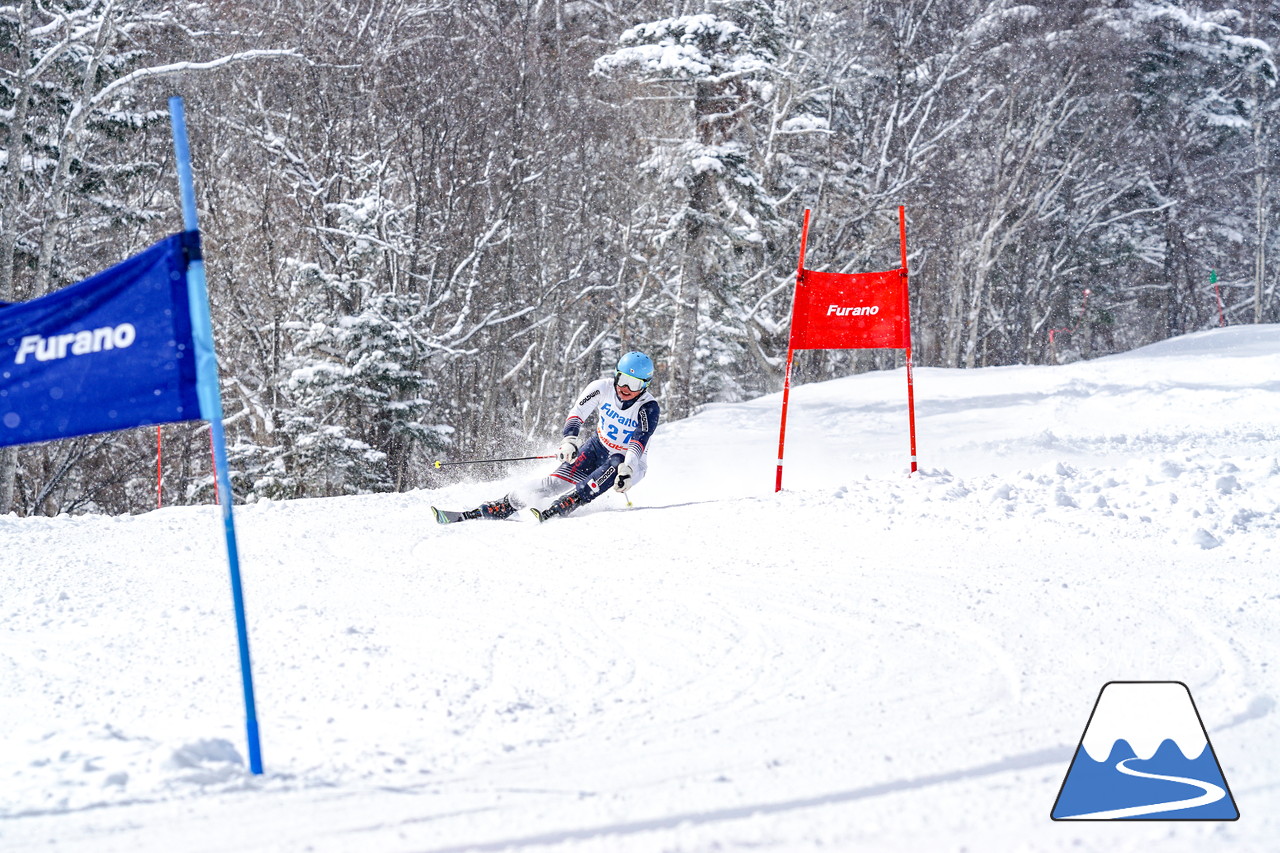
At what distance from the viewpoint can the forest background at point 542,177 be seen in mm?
16562

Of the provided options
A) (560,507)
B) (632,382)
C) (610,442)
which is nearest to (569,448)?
(610,442)

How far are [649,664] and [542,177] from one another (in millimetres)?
19872

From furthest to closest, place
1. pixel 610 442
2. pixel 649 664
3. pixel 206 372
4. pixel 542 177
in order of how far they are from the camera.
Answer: pixel 542 177 < pixel 610 442 < pixel 649 664 < pixel 206 372

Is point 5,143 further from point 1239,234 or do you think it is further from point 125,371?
point 1239,234

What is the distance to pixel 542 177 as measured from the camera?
23.2m

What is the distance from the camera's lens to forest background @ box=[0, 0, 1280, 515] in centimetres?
1656

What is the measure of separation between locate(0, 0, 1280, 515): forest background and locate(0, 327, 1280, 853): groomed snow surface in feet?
27.7

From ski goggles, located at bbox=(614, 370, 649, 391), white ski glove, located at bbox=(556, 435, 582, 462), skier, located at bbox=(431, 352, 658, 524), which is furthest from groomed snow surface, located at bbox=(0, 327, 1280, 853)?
ski goggles, located at bbox=(614, 370, 649, 391)

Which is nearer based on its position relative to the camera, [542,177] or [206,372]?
[206,372]

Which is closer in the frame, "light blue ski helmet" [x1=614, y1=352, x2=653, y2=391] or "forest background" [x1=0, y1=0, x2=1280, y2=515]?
"light blue ski helmet" [x1=614, y1=352, x2=653, y2=391]
